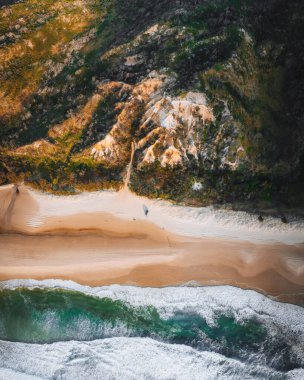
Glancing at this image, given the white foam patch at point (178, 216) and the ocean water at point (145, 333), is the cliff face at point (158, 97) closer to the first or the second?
the white foam patch at point (178, 216)

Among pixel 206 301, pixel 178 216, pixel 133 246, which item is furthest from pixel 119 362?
pixel 178 216

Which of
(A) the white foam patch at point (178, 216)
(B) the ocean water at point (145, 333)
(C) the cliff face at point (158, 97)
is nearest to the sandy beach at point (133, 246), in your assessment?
(A) the white foam patch at point (178, 216)

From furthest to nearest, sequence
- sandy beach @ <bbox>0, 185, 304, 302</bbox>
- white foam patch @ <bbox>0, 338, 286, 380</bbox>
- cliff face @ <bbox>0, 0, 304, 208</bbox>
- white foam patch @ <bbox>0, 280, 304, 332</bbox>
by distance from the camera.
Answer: sandy beach @ <bbox>0, 185, 304, 302</bbox> → white foam patch @ <bbox>0, 280, 304, 332</bbox> → white foam patch @ <bbox>0, 338, 286, 380</bbox> → cliff face @ <bbox>0, 0, 304, 208</bbox>

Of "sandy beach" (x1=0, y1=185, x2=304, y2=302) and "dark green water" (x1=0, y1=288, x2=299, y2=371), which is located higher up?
"sandy beach" (x1=0, y1=185, x2=304, y2=302)

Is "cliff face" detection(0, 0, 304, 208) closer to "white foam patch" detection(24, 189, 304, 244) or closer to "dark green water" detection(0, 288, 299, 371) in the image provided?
"white foam patch" detection(24, 189, 304, 244)

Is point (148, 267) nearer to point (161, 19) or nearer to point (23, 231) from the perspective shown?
point (23, 231)

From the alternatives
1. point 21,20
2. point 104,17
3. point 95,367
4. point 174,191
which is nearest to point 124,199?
point 174,191

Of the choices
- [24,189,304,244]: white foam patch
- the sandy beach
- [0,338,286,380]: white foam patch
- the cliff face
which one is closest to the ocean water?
[0,338,286,380]: white foam patch
